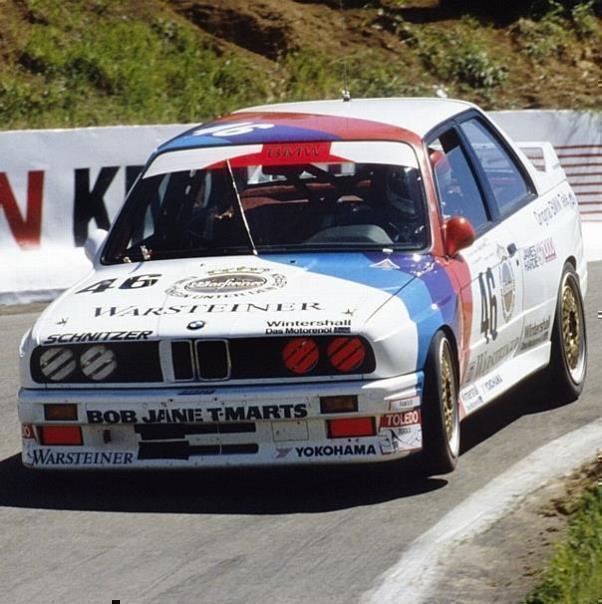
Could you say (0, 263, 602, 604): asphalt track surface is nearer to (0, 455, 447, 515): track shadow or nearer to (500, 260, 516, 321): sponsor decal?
(0, 455, 447, 515): track shadow

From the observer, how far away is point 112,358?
6945 millimetres

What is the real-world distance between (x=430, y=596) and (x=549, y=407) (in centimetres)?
334

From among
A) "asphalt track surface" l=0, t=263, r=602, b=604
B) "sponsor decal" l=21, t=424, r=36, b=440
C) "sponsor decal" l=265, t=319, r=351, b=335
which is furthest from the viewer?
"sponsor decal" l=21, t=424, r=36, b=440

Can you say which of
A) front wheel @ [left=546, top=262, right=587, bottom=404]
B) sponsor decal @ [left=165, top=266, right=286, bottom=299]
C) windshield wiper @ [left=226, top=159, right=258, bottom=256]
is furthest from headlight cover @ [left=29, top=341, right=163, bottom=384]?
front wheel @ [left=546, top=262, right=587, bottom=404]

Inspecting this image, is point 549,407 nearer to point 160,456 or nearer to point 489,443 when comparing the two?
point 489,443

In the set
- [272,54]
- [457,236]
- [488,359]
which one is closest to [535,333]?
[488,359]

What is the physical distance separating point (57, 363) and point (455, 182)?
2.25m

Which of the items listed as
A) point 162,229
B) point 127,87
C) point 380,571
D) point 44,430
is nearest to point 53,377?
point 44,430

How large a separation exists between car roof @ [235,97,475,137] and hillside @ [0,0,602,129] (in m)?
8.76

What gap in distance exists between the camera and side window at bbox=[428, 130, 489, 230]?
26.4 feet

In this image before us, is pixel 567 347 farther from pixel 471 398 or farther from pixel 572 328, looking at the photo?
pixel 471 398

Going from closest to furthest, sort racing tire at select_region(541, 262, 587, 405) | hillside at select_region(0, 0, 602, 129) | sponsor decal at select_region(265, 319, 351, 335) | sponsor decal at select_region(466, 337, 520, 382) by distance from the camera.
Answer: sponsor decal at select_region(265, 319, 351, 335)
sponsor decal at select_region(466, 337, 520, 382)
racing tire at select_region(541, 262, 587, 405)
hillside at select_region(0, 0, 602, 129)

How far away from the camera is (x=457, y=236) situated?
762 centimetres

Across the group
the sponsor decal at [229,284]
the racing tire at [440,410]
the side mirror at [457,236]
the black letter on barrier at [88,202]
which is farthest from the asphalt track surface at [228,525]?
the black letter on barrier at [88,202]
